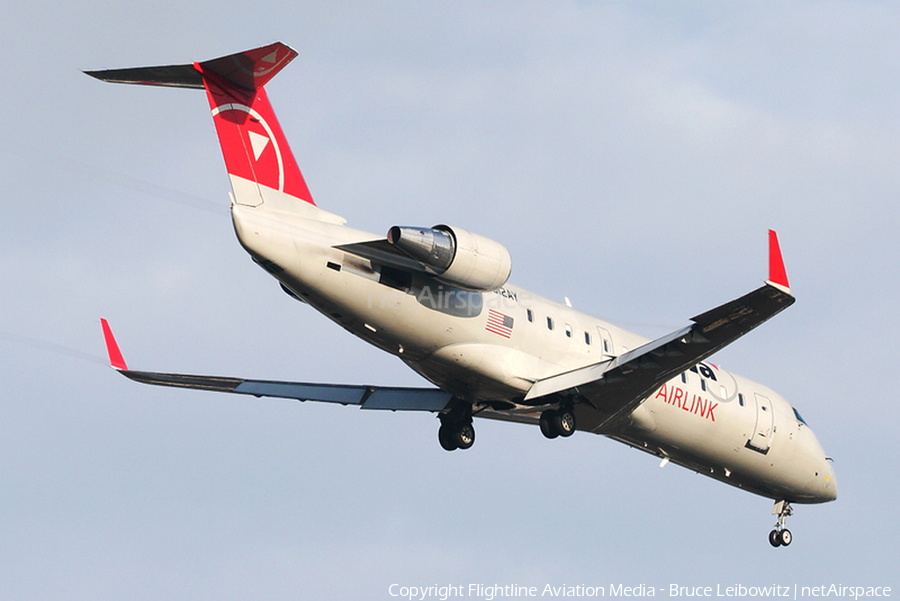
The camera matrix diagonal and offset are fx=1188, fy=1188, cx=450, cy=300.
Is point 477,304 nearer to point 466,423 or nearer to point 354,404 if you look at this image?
point 466,423

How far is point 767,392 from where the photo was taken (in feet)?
100

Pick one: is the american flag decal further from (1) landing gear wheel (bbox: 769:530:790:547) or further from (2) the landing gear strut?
(1) landing gear wheel (bbox: 769:530:790:547)

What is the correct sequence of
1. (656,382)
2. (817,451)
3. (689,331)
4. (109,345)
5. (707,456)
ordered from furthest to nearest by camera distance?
1. (817,451)
2. (707,456)
3. (109,345)
4. (656,382)
5. (689,331)

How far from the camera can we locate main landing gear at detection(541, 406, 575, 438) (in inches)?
982

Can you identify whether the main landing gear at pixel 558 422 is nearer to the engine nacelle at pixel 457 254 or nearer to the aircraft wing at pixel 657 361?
the aircraft wing at pixel 657 361

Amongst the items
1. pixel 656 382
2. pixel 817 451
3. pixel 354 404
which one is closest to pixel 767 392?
pixel 817 451

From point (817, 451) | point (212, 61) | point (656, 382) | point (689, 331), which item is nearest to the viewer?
point (212, 61)

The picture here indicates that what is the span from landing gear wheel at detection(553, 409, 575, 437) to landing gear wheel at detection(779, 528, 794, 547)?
882cm

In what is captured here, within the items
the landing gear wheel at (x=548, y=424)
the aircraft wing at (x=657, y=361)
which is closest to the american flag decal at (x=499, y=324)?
the aircraft wing at (x=657, y=361)

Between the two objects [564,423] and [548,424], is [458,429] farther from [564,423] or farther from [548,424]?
[564,423]

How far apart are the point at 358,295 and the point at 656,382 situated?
7016mm

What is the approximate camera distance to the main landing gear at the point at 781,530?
30.6m

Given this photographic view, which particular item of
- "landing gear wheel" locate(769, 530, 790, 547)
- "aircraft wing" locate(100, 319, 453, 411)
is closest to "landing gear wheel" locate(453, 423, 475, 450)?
"aircraft wing" locate(100, 319, 453, 411)

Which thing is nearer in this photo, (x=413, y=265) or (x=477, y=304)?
(x=413, y=265)
